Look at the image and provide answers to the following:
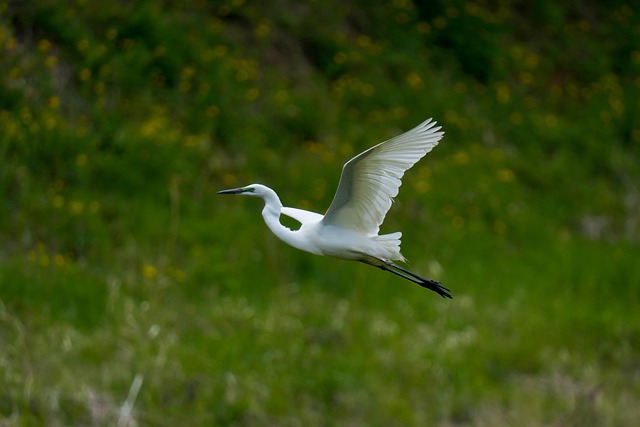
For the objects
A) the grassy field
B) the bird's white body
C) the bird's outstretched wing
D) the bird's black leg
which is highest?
the bird's outstretched wing

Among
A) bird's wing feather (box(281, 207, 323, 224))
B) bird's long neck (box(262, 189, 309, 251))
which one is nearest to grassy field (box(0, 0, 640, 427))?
bird's wing feather (box(281, 207, 323, 224))

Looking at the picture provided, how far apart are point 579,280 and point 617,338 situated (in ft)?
3.28

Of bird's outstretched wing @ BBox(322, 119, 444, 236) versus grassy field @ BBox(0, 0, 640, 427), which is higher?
bird's outstretched wing @ BBox(322, 119, 444, 236)

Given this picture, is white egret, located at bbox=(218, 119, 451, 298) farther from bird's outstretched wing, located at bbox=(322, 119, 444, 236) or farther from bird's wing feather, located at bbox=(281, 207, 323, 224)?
bird's wing feather, located at bbox=(281, 207, 323, 224)

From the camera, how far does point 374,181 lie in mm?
3283

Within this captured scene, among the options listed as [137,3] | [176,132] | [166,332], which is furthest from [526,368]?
[137,3]

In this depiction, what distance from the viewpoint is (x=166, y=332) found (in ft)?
26.3

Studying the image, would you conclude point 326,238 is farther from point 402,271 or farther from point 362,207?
point 402,271

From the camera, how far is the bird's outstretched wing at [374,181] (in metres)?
3.21

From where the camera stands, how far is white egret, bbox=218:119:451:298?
125 inches

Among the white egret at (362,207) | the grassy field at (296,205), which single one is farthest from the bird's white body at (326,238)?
the grassy field at (296,205)

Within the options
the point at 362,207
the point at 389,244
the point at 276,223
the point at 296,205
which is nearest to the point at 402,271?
the point at 389,244

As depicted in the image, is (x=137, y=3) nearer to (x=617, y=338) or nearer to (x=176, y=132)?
(x=176, y=132)

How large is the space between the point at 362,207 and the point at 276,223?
28 cm
